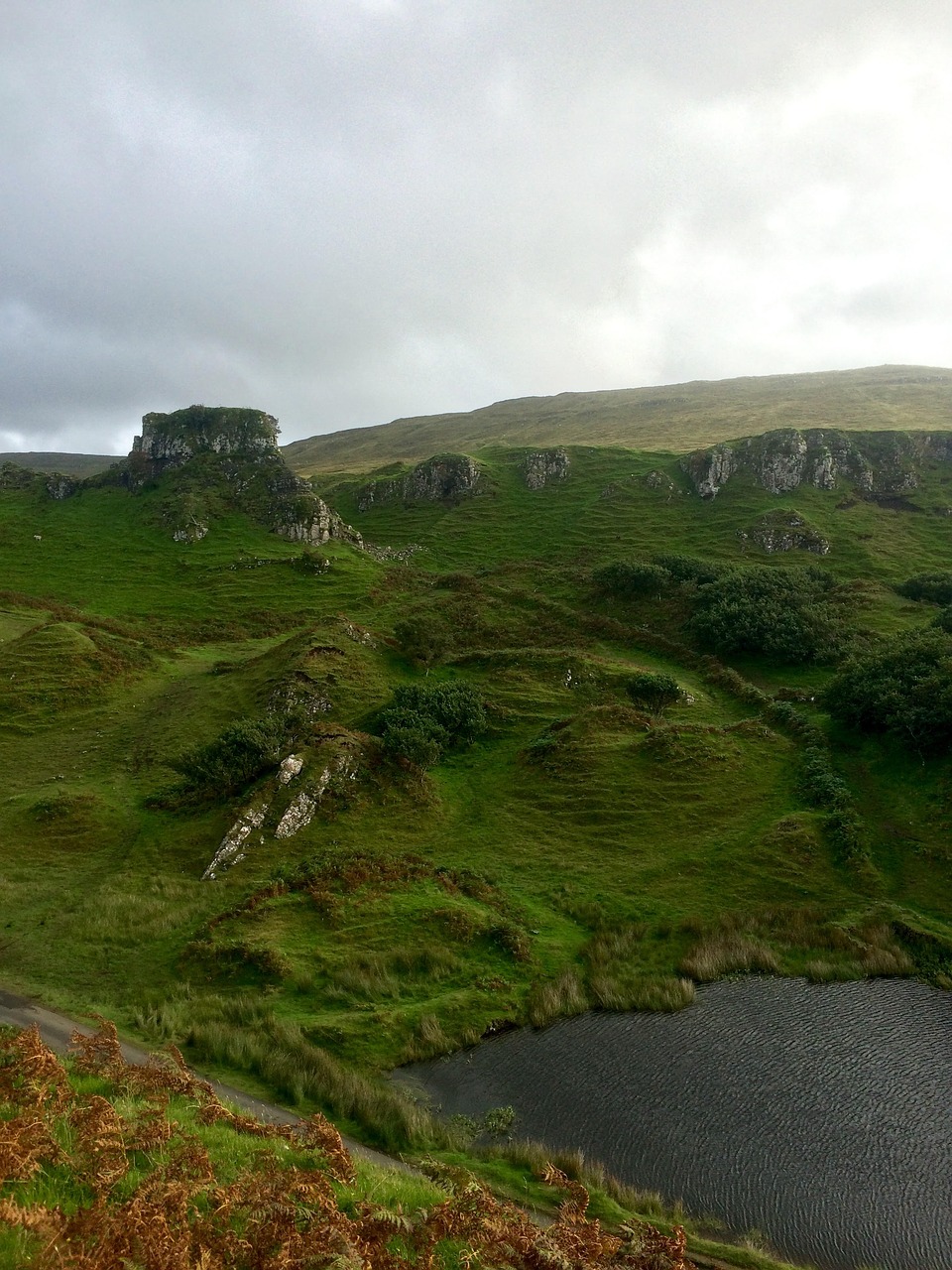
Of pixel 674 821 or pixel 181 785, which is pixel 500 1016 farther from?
pixel 181 785

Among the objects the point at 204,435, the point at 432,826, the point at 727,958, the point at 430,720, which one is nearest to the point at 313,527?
the point at 204,435

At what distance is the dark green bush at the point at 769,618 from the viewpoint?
2384 inches

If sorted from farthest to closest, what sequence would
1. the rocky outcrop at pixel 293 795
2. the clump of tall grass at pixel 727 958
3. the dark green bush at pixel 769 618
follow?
the dark green bush at pixel 769 618
the rocky outcrop at pixel 293 795
the clump of tall grass at pixel 727 958

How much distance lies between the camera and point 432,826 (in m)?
37.1

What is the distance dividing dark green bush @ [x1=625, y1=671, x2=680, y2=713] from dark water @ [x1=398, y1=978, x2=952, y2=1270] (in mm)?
24866

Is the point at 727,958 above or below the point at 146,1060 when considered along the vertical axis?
below

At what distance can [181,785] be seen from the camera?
40.0 metres

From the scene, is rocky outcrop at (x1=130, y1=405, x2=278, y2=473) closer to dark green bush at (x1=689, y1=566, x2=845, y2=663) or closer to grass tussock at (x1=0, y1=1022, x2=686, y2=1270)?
dark green bush at (x1=689, y1=566, x2=845, y2=663)

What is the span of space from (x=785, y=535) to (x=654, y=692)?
52.1 meters

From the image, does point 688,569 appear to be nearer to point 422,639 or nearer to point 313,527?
point 422,639

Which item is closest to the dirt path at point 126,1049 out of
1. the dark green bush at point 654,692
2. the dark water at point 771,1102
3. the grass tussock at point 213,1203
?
the dark water at point 771,1102

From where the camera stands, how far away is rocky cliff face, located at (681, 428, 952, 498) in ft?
346

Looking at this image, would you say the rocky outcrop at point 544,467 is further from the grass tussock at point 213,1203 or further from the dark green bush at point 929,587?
the grass tussock at point 213,1203

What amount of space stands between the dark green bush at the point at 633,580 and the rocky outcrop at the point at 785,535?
23.2 metres
